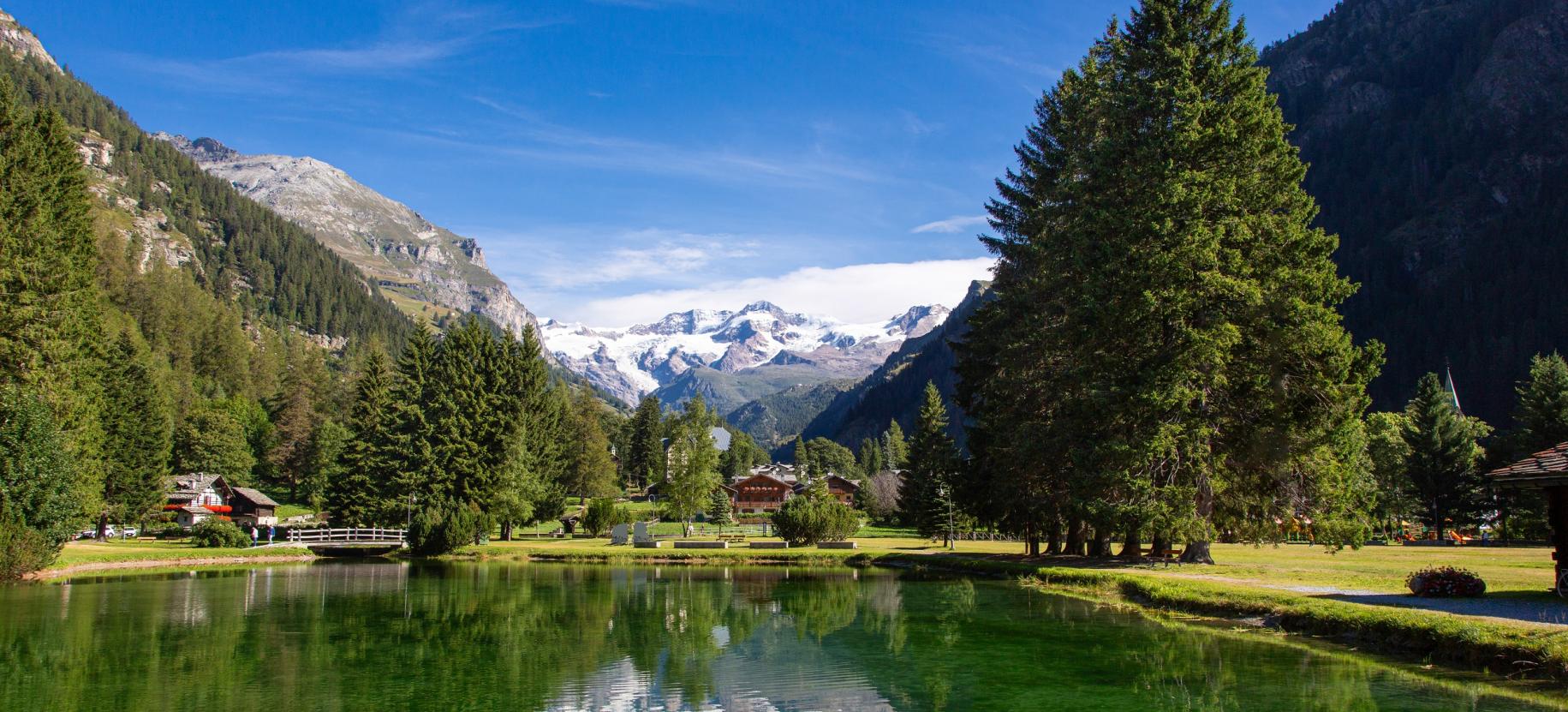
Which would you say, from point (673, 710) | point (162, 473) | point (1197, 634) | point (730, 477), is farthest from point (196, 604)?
point (730, 477)

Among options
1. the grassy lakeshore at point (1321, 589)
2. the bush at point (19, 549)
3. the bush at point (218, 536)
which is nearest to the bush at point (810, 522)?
the grassy lakeshore at point (1321, 589)

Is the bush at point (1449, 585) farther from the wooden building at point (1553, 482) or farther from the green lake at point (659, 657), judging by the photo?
the green lake at point (659, 657)

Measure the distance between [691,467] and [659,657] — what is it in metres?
→ 58.9

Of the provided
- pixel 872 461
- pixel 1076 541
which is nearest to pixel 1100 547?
pixel 1076 541

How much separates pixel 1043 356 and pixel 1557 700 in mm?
24991

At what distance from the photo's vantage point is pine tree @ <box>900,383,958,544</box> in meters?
56.0

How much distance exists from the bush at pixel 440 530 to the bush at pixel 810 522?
2099 centimetres

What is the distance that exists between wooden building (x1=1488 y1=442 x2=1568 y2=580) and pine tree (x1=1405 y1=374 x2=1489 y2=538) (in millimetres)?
57509

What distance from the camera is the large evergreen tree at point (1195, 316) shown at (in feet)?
97.2

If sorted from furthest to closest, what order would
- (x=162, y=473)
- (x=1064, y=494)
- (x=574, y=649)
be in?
(x=162, y=473), (x=1064, y=494), (x=574, y=649)

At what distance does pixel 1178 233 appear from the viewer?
3038 centimetres

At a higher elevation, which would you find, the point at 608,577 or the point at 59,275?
the point at 59,275

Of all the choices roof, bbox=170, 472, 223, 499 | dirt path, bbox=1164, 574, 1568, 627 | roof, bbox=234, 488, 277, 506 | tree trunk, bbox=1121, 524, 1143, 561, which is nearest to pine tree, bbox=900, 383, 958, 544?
tree trunk, bbox=1121, 524, 1143, 561

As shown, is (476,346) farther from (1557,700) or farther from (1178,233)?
(1557,700)
